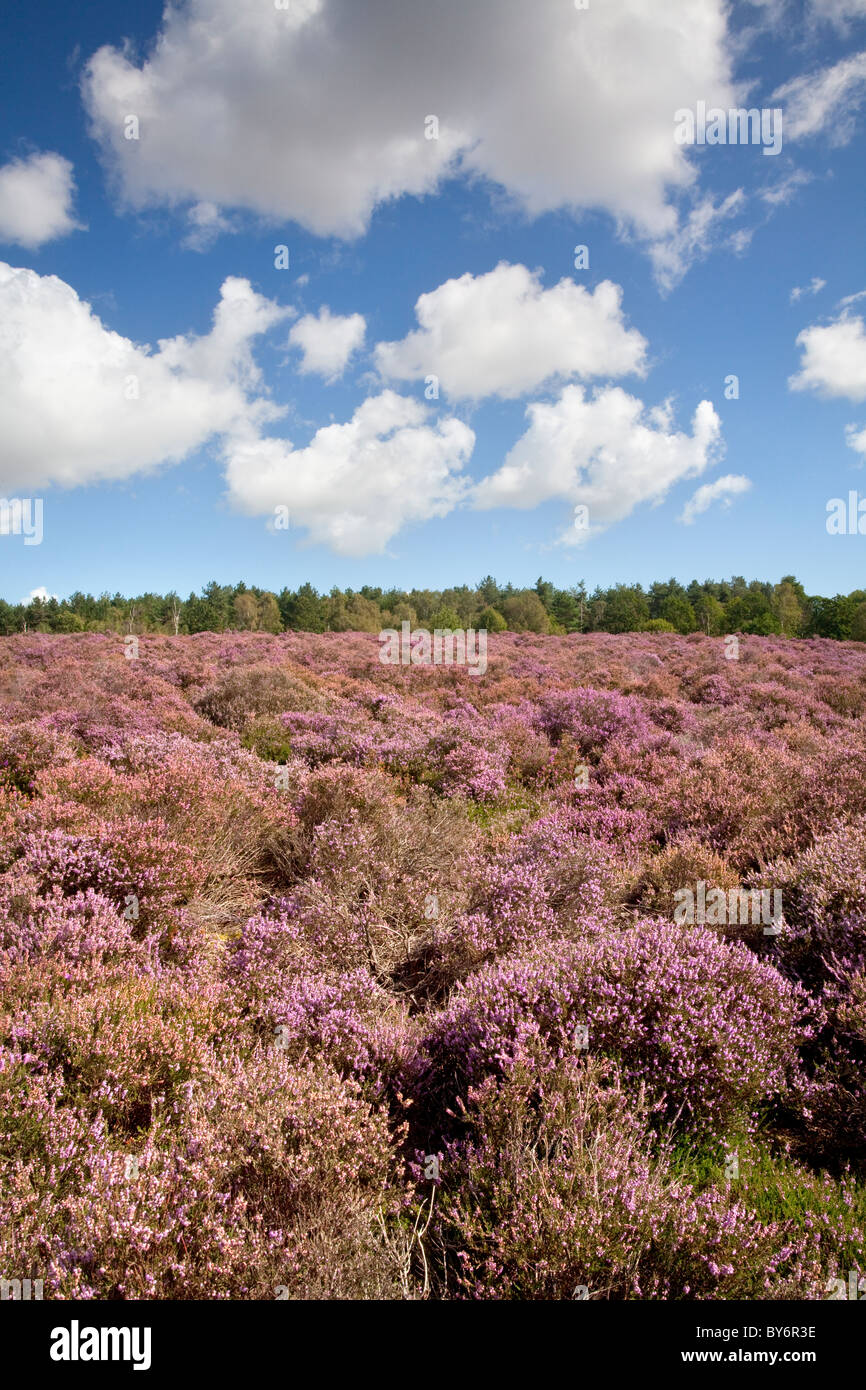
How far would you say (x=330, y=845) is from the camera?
17.9 ft

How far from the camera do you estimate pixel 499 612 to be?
66.2 meters

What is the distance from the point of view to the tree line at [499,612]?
52.9m

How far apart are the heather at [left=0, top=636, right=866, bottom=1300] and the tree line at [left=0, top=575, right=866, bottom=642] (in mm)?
38949

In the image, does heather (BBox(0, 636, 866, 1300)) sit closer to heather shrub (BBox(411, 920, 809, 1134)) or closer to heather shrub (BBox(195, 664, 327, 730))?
heather shrub (BBox(411, 920, 809, 1134))

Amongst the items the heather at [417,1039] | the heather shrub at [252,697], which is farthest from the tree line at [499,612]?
the heather at [417,1039]

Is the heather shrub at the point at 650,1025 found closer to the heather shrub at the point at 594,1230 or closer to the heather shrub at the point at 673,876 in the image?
the heather shrub at the point at 594,1230

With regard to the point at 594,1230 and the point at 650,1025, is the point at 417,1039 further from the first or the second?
the point at 594,1230

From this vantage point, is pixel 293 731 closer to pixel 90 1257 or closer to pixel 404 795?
pixel 404 795

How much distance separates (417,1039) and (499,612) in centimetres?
6425

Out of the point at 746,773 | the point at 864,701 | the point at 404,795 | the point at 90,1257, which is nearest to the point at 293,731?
the point at 404,795

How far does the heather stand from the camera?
2.08 metres

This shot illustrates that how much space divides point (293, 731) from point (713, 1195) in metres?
8.67

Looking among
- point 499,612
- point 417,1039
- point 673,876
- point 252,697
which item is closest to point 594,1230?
point 417,1039

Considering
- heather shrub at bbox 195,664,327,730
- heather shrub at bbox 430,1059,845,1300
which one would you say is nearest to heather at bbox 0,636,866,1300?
heather shrub at bbox 430,1059,845,1300
